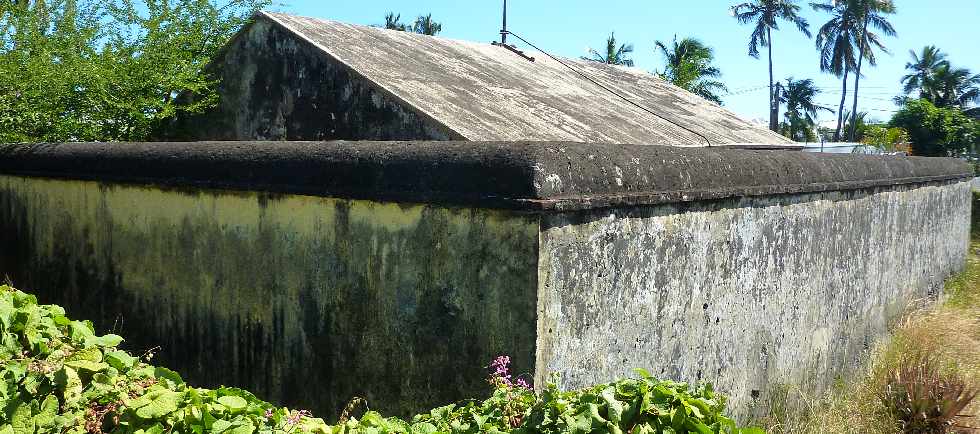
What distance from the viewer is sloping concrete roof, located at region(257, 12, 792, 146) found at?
267 inches

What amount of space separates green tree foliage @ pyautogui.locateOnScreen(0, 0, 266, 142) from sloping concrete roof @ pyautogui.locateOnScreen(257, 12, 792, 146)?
1.50m

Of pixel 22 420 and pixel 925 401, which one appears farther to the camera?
pixel 925 401

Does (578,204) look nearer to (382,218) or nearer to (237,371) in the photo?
(382,218)

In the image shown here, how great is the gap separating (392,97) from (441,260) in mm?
3170

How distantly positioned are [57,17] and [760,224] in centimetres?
743

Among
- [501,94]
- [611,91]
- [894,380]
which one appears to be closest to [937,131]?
[611,91]

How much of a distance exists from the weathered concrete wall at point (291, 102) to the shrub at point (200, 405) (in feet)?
10.8

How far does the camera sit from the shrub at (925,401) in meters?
5.34

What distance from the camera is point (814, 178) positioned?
18.2 ft

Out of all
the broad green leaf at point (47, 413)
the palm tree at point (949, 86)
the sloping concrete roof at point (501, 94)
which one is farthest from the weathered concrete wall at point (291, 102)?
the palm tree at point (949, 86)

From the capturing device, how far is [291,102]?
25.1 ft

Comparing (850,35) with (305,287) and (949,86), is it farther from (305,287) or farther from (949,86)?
(305,287)

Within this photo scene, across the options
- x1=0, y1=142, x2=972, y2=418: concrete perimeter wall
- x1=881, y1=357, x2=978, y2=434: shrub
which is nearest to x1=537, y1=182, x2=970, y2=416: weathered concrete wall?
x1=0, y1=142, x2=972, y2=418: concrete perimeter wall

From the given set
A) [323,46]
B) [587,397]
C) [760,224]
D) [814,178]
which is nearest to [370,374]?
[587,397]
